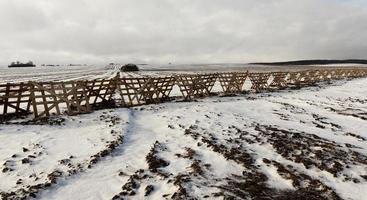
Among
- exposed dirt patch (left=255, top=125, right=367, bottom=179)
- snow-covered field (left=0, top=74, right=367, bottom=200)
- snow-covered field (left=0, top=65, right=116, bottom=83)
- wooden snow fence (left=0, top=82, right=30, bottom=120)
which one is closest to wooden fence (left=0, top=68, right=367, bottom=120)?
wooden snow fence (left=0, top=82, right=30, bottom=120)

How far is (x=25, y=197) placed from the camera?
7.69m

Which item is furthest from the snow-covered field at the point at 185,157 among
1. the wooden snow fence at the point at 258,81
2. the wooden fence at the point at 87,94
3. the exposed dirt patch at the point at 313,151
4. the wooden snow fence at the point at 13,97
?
the wooden snow fence at the point at 258,81

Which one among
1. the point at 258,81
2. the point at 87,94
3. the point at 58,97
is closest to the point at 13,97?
the point at 58,97

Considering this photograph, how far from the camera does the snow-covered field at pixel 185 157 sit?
8.17 meters

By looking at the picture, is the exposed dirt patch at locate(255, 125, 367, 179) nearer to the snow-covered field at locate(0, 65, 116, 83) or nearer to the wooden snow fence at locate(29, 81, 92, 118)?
the wooden snow fence at locate(29, 81, 92, 118)

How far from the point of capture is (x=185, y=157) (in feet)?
34.0

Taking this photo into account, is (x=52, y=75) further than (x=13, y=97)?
Yes

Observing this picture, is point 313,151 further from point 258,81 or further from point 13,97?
point 258,81

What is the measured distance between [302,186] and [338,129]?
22.1ft

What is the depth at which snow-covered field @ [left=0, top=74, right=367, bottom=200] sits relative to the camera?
8172 millimetres

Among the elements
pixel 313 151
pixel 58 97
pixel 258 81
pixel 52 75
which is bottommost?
pixel 52 75

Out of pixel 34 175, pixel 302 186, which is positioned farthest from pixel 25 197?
pixel 302 186

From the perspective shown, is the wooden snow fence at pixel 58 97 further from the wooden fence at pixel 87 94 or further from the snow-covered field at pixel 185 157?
the snow-covered field at pixel 185 157

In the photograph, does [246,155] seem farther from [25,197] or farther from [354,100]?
[354,100]
